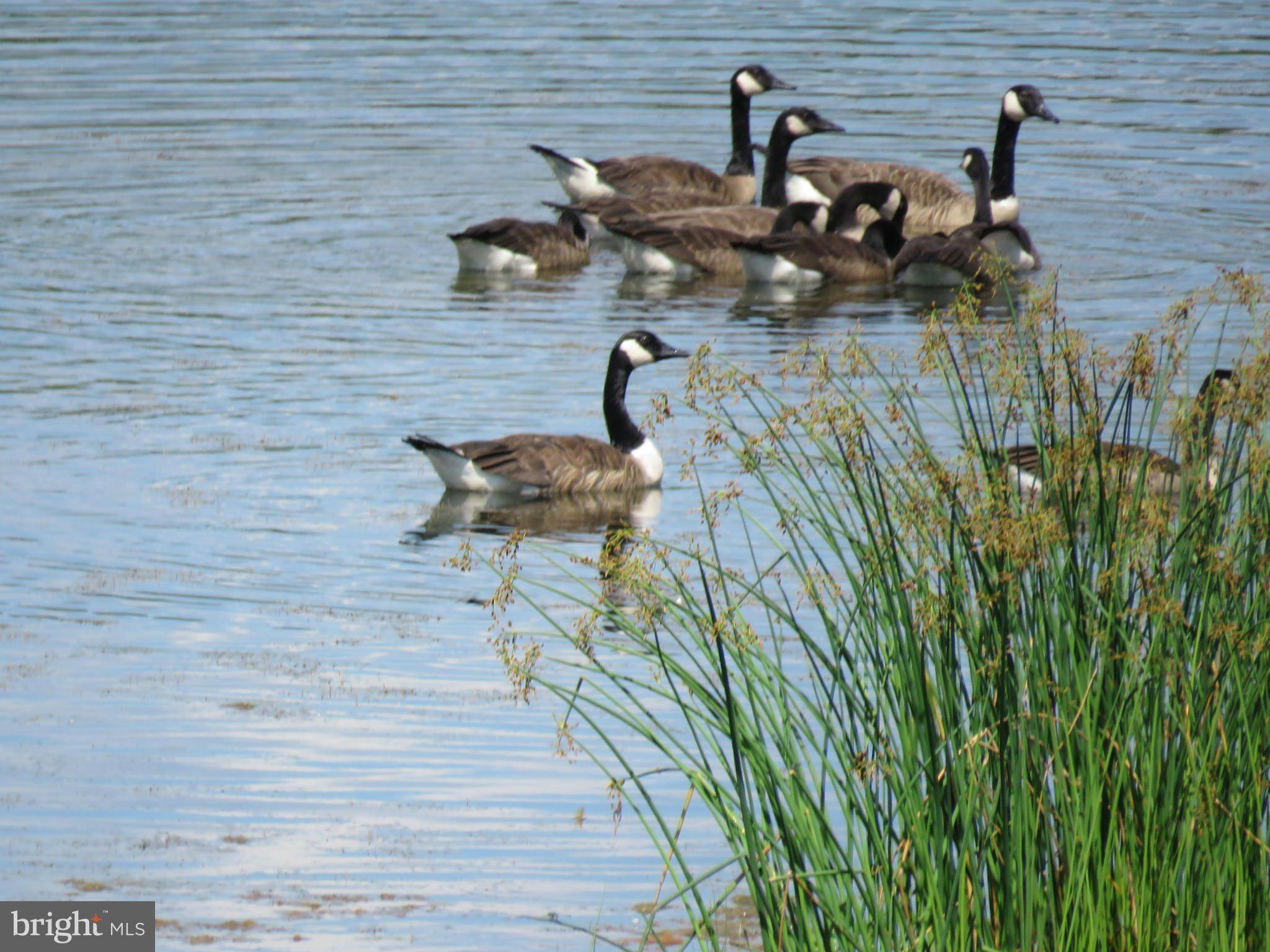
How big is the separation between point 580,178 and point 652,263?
2.92m

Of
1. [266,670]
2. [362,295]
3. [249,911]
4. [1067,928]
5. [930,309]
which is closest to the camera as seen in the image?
[1067,928]

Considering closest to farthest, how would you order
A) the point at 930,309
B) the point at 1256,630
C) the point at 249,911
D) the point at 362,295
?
the point at 1256,630 → the point at 930,309 → the point at 249,911 → the point at 362,295

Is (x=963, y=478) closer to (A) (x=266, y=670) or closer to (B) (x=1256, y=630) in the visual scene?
(B) (x=1256, y=630)

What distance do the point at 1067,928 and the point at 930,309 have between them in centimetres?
140

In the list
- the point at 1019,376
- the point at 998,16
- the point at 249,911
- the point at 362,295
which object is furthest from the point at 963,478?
the point at 998,16

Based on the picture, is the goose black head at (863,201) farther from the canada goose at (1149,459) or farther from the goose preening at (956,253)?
the canada goose at (1149,459)

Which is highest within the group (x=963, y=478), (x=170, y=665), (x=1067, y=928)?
(x=963, y=478)

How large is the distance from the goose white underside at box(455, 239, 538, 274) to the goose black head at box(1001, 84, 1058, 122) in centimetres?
521

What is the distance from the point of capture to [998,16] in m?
36.6

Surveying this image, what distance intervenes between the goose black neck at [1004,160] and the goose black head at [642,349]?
8.09 meters

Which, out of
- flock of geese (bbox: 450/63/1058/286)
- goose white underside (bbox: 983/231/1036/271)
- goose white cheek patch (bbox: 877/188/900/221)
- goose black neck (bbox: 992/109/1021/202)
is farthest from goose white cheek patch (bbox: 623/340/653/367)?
goose black neck (bbox: 992/109/1021/202)

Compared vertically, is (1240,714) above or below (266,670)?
above

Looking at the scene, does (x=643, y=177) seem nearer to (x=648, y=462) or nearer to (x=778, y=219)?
(x=778, y=219)

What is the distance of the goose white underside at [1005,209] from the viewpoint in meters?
19.3
